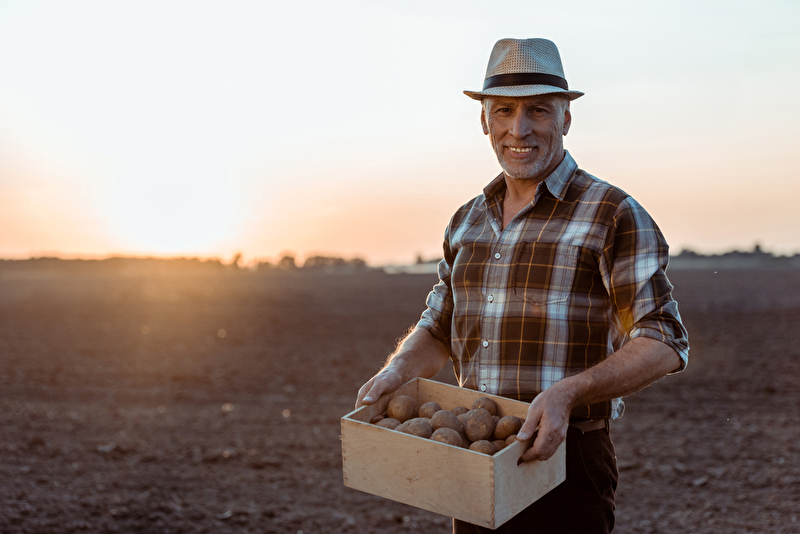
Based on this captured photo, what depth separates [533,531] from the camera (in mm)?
2273

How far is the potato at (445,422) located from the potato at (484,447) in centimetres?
13

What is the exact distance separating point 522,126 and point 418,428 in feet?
3.72

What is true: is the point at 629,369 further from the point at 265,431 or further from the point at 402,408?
the point at 265,431

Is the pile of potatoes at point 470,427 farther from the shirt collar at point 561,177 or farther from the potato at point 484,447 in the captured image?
the shirt collar at point 561,177

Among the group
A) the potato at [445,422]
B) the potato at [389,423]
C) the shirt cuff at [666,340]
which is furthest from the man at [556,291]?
the potato at [445,422]

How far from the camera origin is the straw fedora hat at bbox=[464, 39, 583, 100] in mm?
2314

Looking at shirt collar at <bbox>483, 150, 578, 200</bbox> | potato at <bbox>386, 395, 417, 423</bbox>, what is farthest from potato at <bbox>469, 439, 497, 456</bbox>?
shirt collar at <bbox>483, 150, 578, 200</bbox>

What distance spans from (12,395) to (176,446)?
3795 millimetres

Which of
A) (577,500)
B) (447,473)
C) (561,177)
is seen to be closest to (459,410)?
(447,473)

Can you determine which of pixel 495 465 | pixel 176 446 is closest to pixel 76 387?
pixel 176 446

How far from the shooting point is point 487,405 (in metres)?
2.19

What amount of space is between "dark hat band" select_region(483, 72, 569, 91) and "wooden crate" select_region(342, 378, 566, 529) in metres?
1.13

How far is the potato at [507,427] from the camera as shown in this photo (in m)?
2.02

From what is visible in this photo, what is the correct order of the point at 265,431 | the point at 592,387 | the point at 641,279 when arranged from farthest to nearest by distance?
the point at 265,431
the point at 641,279
the point at 592,387
